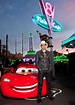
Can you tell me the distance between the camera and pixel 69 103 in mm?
6656

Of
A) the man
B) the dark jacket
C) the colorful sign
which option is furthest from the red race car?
the colorful sign

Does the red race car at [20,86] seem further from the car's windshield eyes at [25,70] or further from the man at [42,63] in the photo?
the car's windshield eyes at [25,70]

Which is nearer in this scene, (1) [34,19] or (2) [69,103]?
(2) [69,103]

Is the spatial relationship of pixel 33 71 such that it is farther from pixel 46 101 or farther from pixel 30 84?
pixel 46 101

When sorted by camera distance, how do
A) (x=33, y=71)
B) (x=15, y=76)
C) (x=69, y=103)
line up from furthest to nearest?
(x=33, y=71), (x=15, y=76), (x=69, y=103)

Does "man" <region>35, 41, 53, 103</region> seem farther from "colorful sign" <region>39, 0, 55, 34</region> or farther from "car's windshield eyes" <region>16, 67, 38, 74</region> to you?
"colorful sign" <region>39, 0, 55, 34</region>

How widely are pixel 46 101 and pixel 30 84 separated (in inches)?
31.4

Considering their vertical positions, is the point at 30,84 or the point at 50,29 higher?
the point at 50,29

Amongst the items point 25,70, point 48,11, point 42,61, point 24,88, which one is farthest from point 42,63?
point 48,11

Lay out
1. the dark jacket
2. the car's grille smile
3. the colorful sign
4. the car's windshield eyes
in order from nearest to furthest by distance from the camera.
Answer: the dark jacket
the car's grille smile
the car's windshield eyes
the colorful sign

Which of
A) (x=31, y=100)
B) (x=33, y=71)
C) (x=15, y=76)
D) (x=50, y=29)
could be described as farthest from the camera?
(x=50, y=29)

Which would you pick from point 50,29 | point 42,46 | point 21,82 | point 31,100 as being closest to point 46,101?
point 31,100

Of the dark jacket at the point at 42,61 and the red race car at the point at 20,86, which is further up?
the dark jacket at the point at 42,61

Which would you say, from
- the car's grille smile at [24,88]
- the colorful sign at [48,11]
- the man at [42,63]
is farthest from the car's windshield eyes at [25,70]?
the colorful sign at [48,11]
